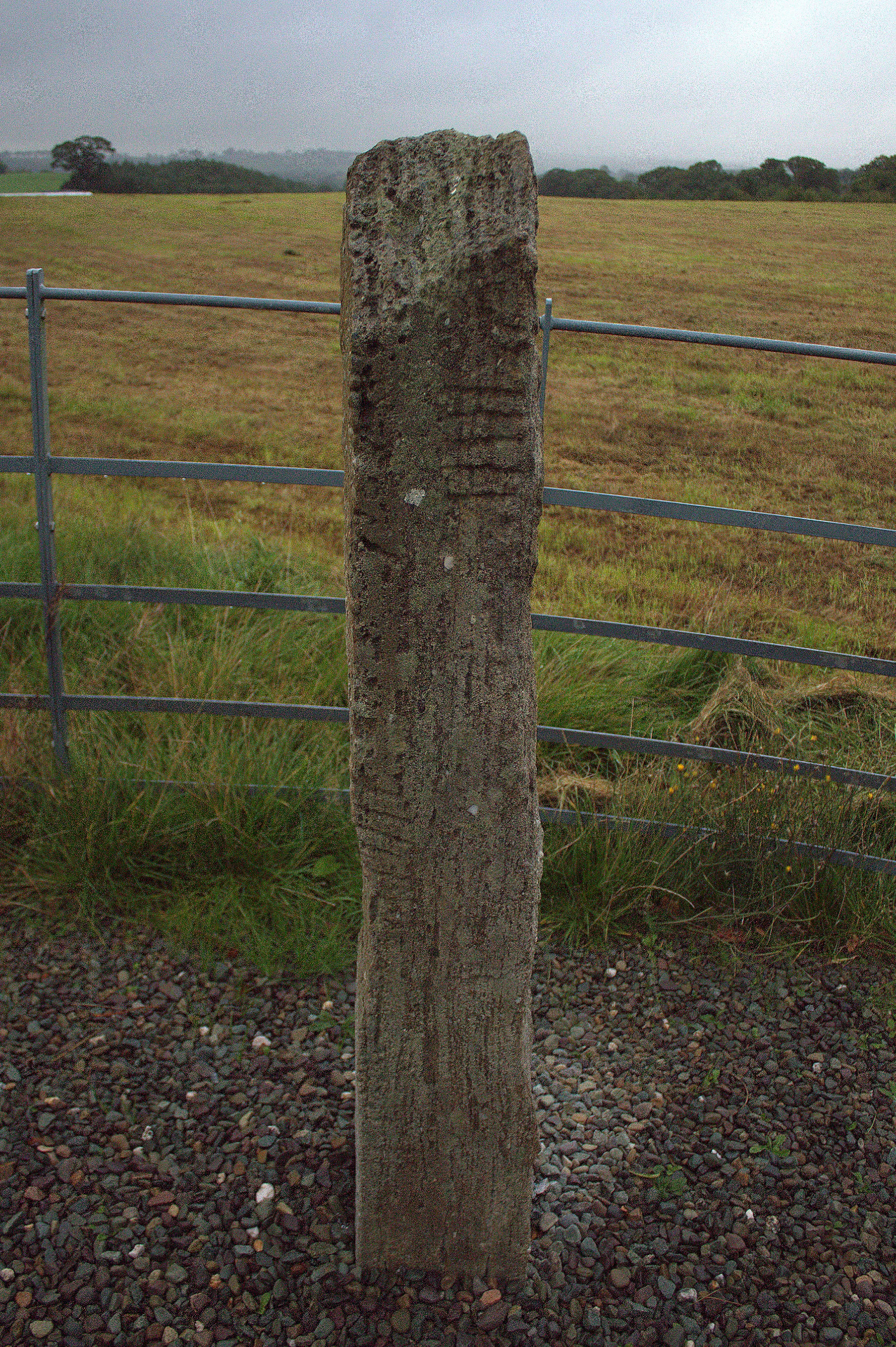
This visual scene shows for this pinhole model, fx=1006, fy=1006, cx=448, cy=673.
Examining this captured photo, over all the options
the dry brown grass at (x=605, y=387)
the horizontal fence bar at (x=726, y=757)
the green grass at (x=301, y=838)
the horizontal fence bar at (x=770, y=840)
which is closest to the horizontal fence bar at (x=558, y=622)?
the horizontal fence bar at (x=726, y=757)

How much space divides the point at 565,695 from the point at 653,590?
5.21 feet

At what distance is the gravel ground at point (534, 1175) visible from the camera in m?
1.90

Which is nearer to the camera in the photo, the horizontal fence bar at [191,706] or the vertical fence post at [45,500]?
the vertical fence post at [45,500]

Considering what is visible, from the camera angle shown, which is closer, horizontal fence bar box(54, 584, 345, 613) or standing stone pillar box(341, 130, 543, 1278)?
standing stone pillar box(341, 130, 543, 1278)

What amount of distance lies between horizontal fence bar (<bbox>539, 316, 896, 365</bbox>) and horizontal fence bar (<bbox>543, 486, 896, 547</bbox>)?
432mm

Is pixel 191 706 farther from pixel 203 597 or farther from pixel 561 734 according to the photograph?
pixel 561 734

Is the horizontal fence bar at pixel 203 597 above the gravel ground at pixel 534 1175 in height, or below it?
above

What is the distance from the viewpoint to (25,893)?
2.96 m

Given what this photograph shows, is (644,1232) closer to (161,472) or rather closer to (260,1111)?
(260,1111)

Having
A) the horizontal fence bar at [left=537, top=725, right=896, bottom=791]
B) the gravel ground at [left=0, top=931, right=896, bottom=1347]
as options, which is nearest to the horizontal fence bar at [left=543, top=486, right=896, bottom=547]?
the horizontal fence bar at [left=537, top=725, right=896, bottom=791]

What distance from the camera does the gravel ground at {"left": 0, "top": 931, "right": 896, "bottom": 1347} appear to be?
75.0 inches

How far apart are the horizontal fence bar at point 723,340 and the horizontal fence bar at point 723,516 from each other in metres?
0.43

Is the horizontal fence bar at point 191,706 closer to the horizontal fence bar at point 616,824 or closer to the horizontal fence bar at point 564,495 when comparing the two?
the horizontal fence bar at point 616,824

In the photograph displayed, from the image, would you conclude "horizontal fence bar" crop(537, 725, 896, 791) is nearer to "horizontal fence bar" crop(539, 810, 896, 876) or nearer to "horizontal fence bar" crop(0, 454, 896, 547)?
"horizontal fence bar" crop(539, 810, 896, 876)
